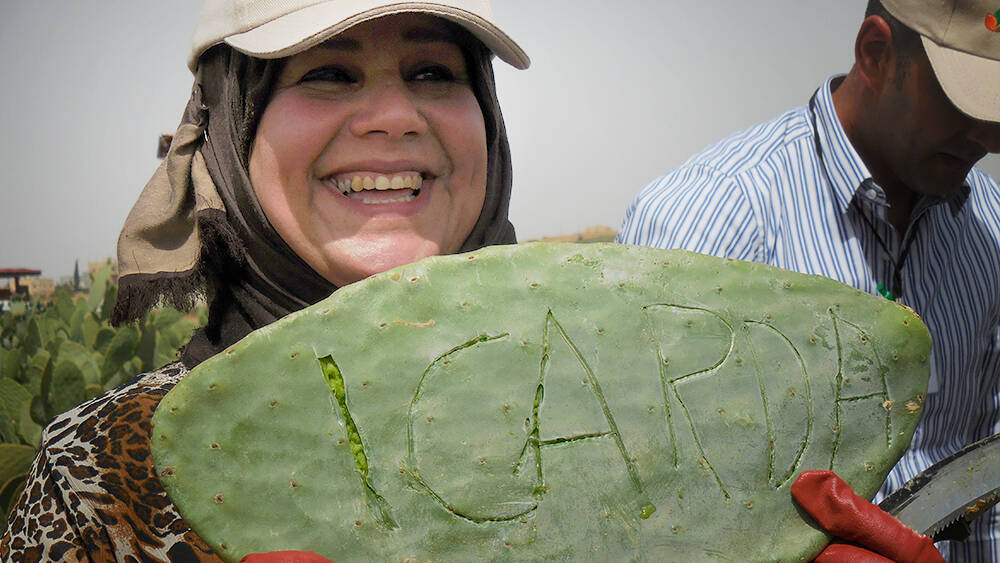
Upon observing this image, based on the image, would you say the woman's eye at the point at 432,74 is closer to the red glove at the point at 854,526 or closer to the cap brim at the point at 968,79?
the red glove at the point at 854,526

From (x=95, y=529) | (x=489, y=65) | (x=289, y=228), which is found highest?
(x=489, y=65)

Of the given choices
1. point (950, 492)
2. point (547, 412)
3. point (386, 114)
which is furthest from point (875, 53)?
point (547, 412)

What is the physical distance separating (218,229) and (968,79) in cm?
148

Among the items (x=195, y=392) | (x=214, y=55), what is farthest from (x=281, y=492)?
(x=214, y=55)

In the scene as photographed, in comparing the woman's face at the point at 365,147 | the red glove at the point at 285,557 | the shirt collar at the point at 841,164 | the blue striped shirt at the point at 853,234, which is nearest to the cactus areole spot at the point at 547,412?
the red glove at the point at 285,557

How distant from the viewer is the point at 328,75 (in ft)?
3.40

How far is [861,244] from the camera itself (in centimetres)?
158

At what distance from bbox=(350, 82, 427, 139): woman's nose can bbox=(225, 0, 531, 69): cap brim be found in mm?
98

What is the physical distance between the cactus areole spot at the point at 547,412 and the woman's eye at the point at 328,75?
0.37m

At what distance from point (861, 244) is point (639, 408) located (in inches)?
39.6

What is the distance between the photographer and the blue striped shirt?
1500 mm

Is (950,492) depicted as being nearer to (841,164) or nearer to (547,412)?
(547,412)

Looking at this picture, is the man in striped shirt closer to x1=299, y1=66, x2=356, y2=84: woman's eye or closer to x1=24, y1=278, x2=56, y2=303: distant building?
x1=299, y1=66, x2=356, y2=84: woman's eye

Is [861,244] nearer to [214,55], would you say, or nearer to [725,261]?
[725,261]
